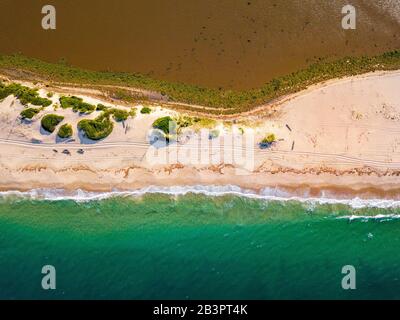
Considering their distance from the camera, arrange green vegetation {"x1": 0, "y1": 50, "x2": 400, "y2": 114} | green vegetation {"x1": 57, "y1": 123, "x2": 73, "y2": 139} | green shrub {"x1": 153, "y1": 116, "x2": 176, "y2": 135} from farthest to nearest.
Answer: green vegetation {"x1": 0, "y1": 50, "x2": 400, "y2": 114}
green shrub {"x1": 153, "y1": 116, "x2": 176, "y2": 135}
green vegetation {"x1": 57, "y1": 123, "x2": 73, "y2": 139}

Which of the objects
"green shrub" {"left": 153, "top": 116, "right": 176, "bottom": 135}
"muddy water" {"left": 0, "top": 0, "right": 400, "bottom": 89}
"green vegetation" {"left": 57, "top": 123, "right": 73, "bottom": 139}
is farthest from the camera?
"muddy water" {"left": 0, "top": 0, "right": 400, "bottom": 89}

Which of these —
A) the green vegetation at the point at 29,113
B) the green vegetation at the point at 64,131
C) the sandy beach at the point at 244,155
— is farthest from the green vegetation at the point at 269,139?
the green vegetation at the point at 29,113

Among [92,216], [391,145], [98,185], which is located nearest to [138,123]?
[98,185]

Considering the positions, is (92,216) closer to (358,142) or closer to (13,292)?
(13,292)
